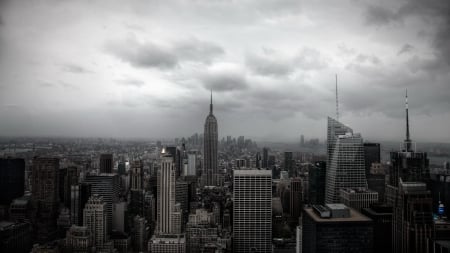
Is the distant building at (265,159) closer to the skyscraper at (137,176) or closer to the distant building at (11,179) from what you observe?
the skyscraper at (137,176)

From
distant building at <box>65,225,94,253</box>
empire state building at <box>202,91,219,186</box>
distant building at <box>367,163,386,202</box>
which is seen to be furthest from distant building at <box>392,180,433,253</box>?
empire state building at <box>202,91,219,186</box>

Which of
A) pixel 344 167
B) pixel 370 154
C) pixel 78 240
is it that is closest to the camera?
pixel 78 240

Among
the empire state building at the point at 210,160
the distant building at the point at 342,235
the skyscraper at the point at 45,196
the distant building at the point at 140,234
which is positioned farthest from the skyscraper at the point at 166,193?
the distant building at the point at 342,235

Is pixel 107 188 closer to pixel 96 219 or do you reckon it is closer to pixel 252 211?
pixel 96 219

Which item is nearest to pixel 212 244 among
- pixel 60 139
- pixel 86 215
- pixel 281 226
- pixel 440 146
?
pixel 281 226

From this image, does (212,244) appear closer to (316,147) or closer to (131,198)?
(131,198)

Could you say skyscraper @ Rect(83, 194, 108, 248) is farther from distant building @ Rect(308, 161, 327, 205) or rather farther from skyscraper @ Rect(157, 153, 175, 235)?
distant building @ Rect(308, 161, 327, 205)

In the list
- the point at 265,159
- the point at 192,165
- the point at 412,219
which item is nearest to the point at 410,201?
the point at 412,219

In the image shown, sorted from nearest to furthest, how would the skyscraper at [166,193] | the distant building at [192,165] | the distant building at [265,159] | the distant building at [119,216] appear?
the distant building at [119,216]
the skyscraper at [166,193]
the distant building at [265,159]
the distant building at [192,165]
